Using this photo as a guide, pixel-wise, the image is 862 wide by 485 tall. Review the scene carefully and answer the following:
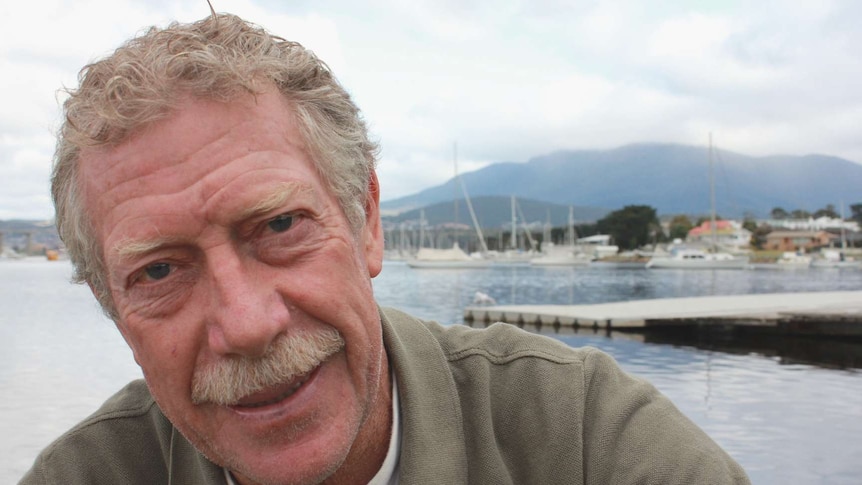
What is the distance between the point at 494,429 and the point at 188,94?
889 mm

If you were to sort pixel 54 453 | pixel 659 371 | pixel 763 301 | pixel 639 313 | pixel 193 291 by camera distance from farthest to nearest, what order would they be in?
pixel 763 301 < pixel 639 313 < pixel 659 371 < pixel 54 453 < pixel 193 291

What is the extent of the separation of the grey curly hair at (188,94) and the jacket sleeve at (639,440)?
611 mm

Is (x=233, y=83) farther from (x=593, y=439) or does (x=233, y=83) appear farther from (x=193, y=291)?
(x=593, y=439)

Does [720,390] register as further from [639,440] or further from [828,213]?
[828,213]

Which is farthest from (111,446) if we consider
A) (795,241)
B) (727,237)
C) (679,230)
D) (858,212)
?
(858,212)

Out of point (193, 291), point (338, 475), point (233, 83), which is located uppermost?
point (233, 83)

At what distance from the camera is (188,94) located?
1.43 meters

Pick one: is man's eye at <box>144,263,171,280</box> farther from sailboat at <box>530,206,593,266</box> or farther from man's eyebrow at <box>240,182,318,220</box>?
sailboat at <box>530,206,593,266</box>

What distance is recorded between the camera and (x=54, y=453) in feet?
5.44

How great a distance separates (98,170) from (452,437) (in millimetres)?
858

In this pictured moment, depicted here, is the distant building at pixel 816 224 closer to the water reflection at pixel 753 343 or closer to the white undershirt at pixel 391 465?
the water reflection at pixel 753 343

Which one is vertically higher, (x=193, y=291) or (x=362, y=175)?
(x=362, y=175)

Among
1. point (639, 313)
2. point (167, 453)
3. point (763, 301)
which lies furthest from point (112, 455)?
point (763, 301)

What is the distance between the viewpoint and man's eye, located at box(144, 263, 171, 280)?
1.43 m
